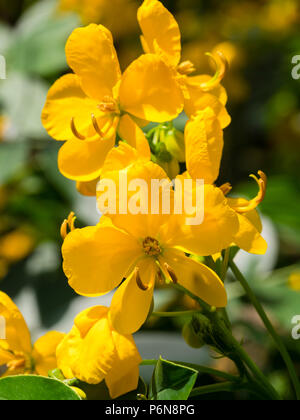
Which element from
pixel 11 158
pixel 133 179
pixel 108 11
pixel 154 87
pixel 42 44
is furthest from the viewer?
pixel 108 11

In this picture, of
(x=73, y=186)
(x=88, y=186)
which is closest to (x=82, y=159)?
(x=88, y=186)

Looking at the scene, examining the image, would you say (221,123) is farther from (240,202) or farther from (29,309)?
(29,309)

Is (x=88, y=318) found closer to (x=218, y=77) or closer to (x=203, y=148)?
(x=203, y=148)

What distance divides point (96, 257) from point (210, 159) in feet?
0.59

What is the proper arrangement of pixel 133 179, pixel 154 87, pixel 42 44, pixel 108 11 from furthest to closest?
pixel 108 11 → pixel 42 44 → pixel 154 87 → pixel 133 179

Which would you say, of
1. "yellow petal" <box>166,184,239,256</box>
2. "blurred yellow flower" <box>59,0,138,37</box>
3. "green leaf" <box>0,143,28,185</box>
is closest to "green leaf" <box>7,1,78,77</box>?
"green leaf" <box>0,143,28,185</box>

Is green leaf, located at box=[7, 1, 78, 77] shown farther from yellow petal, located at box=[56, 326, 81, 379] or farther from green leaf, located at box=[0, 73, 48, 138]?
yellow petal, located at box=[56, 326, 81, 379]

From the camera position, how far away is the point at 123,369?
723 millimetres

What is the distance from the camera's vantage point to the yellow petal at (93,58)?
31.4 inches

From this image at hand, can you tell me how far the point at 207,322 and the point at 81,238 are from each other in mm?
187

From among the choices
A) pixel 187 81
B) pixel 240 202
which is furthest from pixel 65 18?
pixel 240 202

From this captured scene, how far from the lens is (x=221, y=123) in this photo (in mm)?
792

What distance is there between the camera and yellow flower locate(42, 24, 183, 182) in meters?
0.77

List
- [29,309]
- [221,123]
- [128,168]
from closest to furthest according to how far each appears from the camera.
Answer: [128,168]
[221,123]
[29,309]
